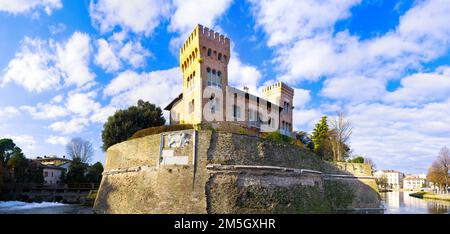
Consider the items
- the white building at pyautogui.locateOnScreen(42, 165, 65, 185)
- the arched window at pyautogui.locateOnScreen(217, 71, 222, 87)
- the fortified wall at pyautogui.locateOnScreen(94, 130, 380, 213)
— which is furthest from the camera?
the white building at pyautogui.locateOnScreen(42, 165, 65, 185)

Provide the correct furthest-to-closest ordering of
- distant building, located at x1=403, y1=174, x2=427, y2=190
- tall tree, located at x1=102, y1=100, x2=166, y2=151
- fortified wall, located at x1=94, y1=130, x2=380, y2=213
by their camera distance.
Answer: distant building, located at x1=403, y1=174, x2=427, y2=190 → tall tree, located at x1=102, y1=100, x2=166, y2=151 → fortified wall, located at x1=94, y1=130, x2=380, y2=213

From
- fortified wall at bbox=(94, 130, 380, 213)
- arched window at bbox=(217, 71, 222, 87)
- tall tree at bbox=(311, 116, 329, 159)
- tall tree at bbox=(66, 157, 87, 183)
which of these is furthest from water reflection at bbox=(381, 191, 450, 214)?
tall tree at bbox=(66, 157, 87, 183)

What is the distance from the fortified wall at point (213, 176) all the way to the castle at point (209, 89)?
8.88 meters

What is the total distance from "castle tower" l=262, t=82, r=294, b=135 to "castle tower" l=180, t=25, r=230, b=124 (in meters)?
12.2

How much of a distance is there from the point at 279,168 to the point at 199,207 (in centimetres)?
513

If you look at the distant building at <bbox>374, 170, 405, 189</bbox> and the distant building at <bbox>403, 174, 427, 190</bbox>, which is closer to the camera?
the distant building at <bbox>403, 174, 427, 190</bbox>

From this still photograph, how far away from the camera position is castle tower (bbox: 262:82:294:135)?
135 feet

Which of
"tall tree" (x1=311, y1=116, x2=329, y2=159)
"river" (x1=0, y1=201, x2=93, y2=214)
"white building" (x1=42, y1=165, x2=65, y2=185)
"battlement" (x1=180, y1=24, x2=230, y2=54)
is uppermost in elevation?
"battlement" (x1=180, y1=24, x2=230, y2=54)

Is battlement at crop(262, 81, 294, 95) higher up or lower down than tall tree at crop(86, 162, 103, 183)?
higher up

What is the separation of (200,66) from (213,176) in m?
13.7

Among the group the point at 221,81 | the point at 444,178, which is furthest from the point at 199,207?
the point at 444,178

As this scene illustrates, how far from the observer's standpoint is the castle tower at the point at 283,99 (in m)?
41.1

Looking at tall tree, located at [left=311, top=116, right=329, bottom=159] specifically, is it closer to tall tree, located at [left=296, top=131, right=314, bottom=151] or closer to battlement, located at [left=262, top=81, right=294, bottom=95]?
tall tree, located at [left=296, top=131, right=314, bottom=151]
